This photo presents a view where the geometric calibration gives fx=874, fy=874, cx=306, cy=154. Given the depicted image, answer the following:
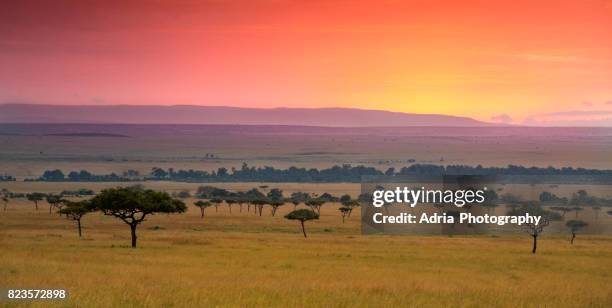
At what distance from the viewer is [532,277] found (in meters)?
39.3

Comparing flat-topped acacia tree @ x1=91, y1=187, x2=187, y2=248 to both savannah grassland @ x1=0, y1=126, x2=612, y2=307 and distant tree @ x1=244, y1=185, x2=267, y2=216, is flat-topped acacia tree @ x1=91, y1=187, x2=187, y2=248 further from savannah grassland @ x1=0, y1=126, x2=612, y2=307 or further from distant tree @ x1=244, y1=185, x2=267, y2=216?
distant tree @ x1=244, y1=185, x2=267, y2=216

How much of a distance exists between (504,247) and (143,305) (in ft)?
151

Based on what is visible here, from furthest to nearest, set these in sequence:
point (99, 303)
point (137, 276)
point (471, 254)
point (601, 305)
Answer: point (471, 254) → point (137, 276) → point (601, 305) → point (99, 303)

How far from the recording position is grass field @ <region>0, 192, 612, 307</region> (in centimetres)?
2133

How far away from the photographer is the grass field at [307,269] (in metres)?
21.3

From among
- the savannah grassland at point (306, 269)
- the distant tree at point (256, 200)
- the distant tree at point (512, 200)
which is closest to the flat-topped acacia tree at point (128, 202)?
the savannah grassland at point (306, 269)

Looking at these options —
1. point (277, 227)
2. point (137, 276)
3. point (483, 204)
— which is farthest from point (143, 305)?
point (483, 204)

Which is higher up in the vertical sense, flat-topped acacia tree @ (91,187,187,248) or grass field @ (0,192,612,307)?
flat-topped acacia tree @ (91,187,187,248)

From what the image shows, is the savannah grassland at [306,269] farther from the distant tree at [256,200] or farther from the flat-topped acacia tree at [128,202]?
the distant tree at [256,200]

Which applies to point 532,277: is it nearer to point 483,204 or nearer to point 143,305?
point 143,305

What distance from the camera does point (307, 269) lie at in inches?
1531

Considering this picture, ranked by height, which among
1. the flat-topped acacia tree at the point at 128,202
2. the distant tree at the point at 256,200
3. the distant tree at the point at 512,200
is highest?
the flat-topped acacia tree at the point at 128,202

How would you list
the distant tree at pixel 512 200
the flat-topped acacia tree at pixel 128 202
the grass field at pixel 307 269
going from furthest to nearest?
the distant tree at pixel 512 200 → the flat-topped acacia tree at pixel 128 202 → the grass field at pixel 307 269

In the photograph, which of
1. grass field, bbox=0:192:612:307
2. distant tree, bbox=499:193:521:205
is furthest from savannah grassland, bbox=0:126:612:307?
distant tree, bbox=499:193:521:205
